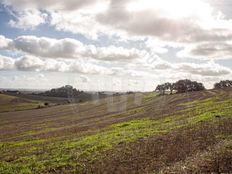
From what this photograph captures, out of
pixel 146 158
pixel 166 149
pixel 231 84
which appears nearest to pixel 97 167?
pixel 146 158

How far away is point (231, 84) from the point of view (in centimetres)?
17238

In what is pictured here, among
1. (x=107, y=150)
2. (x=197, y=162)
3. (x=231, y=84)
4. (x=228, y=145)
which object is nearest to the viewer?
(x=197, y=162)

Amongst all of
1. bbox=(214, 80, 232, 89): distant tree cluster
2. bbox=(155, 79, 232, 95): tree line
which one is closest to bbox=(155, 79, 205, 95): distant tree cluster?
bbox=(155, 79, 232, 95): tree line

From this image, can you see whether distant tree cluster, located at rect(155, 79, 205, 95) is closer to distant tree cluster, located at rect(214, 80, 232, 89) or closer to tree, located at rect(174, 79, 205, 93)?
tree, located at rect(174, 79, 205, 93)

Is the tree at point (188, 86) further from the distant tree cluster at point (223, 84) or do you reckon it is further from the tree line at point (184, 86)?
the distant tree cluster at point (223, 84)

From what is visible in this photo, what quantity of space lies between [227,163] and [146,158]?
18.0ft

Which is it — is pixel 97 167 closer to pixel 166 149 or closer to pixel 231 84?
pixel 166 149

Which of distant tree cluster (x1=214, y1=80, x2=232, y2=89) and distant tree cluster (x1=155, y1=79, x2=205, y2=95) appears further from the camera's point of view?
distant tree cluster (x1=214, y1=80, x2=232, y2=89)

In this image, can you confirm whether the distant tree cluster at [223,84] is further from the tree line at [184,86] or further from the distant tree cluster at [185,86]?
the distant tree cluster at [185,86]

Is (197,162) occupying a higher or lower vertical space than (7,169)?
higher

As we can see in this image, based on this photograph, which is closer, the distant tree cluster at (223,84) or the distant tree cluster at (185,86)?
the distant tree cluster at (185,86)

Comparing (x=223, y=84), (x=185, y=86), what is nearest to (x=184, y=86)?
(x=185, y=86)

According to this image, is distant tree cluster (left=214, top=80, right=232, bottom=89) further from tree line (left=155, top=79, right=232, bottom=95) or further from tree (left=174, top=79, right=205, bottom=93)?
tree (left=174, top=79, right=205, bottom=93)

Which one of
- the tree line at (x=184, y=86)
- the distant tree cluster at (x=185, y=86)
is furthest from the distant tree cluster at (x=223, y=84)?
the distant tree cluster at (x=185, y=86)
